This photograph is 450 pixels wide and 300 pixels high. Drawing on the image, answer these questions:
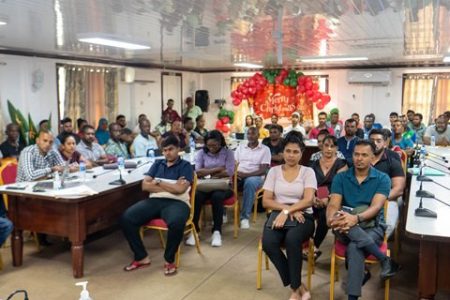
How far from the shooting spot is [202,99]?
11.7 m

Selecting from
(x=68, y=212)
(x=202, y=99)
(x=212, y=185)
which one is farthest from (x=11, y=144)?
(x=202, y=99)

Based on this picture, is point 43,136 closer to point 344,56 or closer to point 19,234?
point 19,234

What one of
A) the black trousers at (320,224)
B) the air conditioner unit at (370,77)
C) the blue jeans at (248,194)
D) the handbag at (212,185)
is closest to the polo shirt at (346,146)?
the blue jeans at (248,194)

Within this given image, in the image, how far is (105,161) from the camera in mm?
5309

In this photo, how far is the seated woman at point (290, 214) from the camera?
9.66 feet

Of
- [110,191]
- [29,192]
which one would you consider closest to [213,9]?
[110,191]

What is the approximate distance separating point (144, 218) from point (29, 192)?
0.91 m

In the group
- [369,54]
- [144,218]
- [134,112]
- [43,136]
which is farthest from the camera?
[134,112]

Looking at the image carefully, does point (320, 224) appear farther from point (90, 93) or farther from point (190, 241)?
point (90, 93)

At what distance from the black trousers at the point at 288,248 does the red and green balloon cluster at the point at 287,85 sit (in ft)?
22.5

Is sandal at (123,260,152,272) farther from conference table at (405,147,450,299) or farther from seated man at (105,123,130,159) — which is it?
seated man at (105,123,130,159)

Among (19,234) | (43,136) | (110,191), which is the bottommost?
(19,234)

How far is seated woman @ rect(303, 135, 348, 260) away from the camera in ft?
11.6

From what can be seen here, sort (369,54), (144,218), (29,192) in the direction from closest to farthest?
(29,192) < (144,218) < (369,54)
